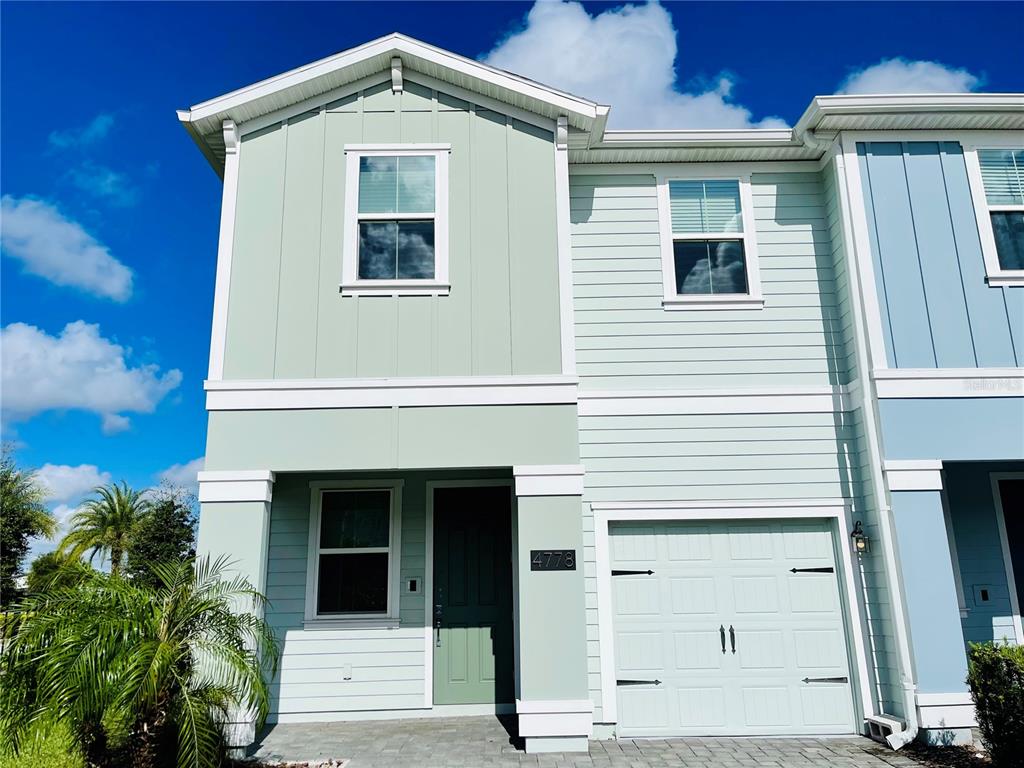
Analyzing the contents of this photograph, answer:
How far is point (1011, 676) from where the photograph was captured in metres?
5.38

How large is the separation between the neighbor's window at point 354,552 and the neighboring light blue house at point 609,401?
0.03 m

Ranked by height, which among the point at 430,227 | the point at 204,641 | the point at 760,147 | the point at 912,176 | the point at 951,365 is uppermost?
the point at 760,147

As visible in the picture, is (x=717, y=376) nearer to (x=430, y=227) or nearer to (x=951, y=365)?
(x=951, y=365)

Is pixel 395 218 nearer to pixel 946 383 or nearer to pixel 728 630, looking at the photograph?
pixel 728 630

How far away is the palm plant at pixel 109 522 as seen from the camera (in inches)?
1004

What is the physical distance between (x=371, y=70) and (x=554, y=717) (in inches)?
265

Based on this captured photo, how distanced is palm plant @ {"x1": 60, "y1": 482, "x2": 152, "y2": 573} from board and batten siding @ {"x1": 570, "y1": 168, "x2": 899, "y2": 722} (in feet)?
77.7

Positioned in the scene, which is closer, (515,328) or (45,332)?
(515,328)

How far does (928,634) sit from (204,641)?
6237mm

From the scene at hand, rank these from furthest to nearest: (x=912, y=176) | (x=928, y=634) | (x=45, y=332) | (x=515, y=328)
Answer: (x=45, y=332), (x=912, y=176), (x=515, y=328), (x=928, y=634)

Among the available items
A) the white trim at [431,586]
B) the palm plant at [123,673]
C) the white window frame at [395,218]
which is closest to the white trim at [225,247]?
the white window frame at [395,218]

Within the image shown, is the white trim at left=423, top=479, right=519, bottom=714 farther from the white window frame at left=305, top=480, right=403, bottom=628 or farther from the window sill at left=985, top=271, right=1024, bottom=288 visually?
the window sill at left=985, top=271, right=1024, bottom=288

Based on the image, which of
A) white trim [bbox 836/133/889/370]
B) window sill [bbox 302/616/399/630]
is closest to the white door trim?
white trim [bbox 836/133/889/370]

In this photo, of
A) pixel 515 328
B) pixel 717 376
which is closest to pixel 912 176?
pixel 717 376
